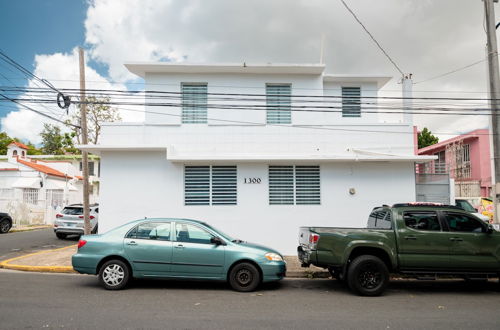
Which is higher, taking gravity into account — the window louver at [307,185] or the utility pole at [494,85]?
the utility pole at [494,85]

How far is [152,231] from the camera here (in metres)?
7.71

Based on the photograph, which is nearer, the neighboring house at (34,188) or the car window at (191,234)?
the car window at (191,234)

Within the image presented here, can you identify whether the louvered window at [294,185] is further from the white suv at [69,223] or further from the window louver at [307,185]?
the white suv at [69,223]

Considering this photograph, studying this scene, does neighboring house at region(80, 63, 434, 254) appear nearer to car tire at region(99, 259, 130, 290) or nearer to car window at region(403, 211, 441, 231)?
car window at region(403, 211, 441, 231)

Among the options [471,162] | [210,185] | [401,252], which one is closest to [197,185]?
[210,185]

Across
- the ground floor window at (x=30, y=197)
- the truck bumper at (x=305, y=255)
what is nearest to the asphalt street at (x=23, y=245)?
the truck bumper at (x=305, y=255)

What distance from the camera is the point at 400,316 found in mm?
6016

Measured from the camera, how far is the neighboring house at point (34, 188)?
2305 cm

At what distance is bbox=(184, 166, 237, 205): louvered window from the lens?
38.7 feet

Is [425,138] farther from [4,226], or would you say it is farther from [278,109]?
[4,226]

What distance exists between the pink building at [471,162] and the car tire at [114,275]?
936 inches

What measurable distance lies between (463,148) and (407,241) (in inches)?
997

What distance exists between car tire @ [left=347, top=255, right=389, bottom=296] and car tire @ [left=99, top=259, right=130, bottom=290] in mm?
4504

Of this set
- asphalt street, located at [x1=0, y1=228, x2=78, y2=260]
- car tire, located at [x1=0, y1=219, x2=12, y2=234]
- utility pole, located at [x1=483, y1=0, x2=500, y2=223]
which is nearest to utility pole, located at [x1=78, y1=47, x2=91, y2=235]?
asphalt street, located at [x1=0, y1=228, x2=78, y2=260]
